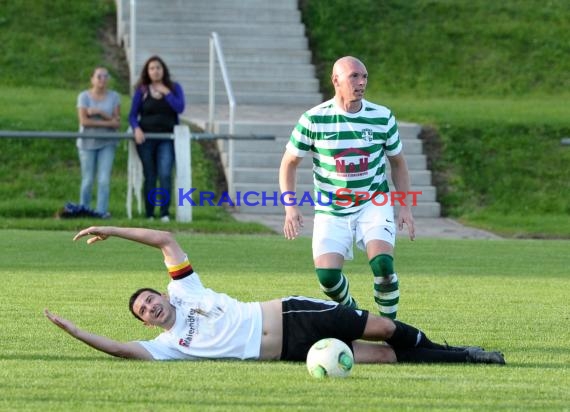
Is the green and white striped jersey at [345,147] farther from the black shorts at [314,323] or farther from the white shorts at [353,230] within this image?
the black shorts at [314,323]

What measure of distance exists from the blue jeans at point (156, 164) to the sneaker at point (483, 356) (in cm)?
1313

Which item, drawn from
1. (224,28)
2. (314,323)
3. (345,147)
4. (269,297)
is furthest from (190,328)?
(224,28)

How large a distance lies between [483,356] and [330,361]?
131 cm

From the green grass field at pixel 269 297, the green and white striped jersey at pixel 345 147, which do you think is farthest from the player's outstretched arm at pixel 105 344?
the green and white striped jersey at pixel 345 147

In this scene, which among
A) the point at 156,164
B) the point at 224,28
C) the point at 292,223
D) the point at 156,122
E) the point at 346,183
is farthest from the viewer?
the point at 224,28

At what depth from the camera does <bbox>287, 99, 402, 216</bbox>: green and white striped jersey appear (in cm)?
1066

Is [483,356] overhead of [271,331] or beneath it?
beneath

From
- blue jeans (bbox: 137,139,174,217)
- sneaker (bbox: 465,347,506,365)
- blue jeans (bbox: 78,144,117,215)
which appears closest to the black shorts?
sneaker (bbox: 465,347,506,365)

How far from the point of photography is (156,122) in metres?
22.7

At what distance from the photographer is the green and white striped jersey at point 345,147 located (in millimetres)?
10664

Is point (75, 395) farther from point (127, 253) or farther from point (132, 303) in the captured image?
point (127, 253)

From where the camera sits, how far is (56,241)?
64.3 ft

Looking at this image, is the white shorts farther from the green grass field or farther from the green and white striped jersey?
the green grass field

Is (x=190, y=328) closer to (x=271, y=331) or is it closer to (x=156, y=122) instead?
(x=271, y=331)
